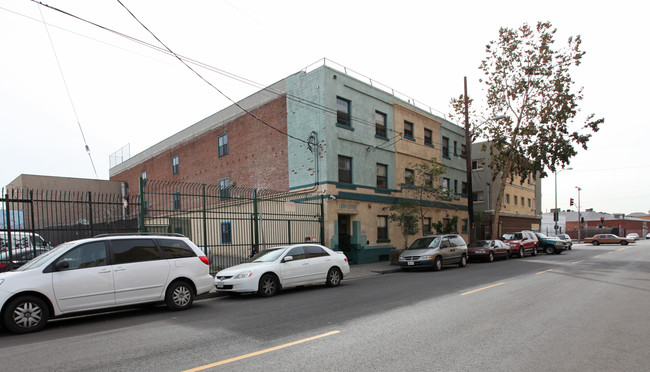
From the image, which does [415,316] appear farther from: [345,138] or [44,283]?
[345,138]

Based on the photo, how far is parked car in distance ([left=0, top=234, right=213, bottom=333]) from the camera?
267 inches

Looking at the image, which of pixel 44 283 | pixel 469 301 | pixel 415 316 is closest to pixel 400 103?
pixel 469 301

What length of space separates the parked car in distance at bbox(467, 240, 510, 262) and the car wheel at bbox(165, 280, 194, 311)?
18.1 metres

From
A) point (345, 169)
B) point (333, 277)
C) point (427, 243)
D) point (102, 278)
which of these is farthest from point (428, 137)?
point (102, 278)

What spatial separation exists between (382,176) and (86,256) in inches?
698

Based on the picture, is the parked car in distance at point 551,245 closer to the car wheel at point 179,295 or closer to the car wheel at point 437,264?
the car wheel at point 437,264

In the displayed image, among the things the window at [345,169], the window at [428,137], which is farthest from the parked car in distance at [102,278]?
the window at [428,137]

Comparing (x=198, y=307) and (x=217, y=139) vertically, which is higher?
(x=217, y=139)

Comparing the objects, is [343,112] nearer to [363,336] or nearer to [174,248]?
[174,248]

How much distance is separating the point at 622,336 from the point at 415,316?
3.18 meters

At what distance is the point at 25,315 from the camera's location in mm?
6762

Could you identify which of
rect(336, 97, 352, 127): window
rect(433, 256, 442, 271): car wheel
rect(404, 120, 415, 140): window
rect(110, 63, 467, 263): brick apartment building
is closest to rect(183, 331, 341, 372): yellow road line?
rect(433, 256, 442, 271): car wheel

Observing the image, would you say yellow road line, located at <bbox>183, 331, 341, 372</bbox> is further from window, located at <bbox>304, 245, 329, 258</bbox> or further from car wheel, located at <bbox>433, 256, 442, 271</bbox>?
car wheel, located at <bbox>433, 256, 442, 271</bbox>

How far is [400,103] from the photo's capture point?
973 inches
